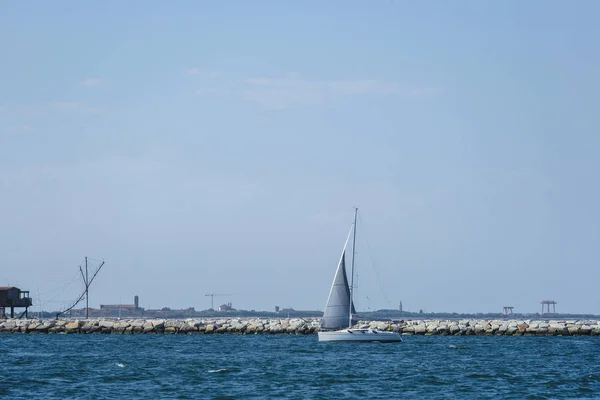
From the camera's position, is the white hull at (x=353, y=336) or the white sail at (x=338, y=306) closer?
the white hull at (x=353, y=336)

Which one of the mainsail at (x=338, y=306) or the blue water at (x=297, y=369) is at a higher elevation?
the mainsail at (x=338, y=306)

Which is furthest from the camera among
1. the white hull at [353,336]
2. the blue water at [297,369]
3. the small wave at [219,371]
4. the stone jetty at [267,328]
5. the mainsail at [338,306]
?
the stone jetty at [267,328]

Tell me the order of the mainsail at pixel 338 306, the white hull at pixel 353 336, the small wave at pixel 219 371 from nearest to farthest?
the small wave at pixel 219 371
the white hull at pixel 353 336
the mainsail at pixel 338 306

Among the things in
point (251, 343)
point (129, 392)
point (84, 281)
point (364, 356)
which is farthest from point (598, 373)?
point (84, 281)

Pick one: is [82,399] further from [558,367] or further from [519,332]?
[519,332]

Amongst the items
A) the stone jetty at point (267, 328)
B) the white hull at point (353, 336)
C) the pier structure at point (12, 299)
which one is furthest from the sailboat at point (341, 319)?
the pier structure at point (12, 299)

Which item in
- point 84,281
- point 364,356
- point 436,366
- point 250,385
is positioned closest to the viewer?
point 250,385

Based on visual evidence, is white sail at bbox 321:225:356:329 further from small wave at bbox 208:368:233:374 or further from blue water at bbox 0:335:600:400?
small wave at bbox 208:368:233:374

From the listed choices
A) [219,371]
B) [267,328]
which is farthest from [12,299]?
[219,371]

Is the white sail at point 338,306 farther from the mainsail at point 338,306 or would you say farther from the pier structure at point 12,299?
the pier structure at point 12,299

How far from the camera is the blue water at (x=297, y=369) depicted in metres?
48.4

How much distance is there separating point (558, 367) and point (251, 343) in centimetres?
3356

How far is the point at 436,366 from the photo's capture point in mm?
62906

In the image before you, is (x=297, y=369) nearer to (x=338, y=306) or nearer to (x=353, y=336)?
(x=353, y=336)
